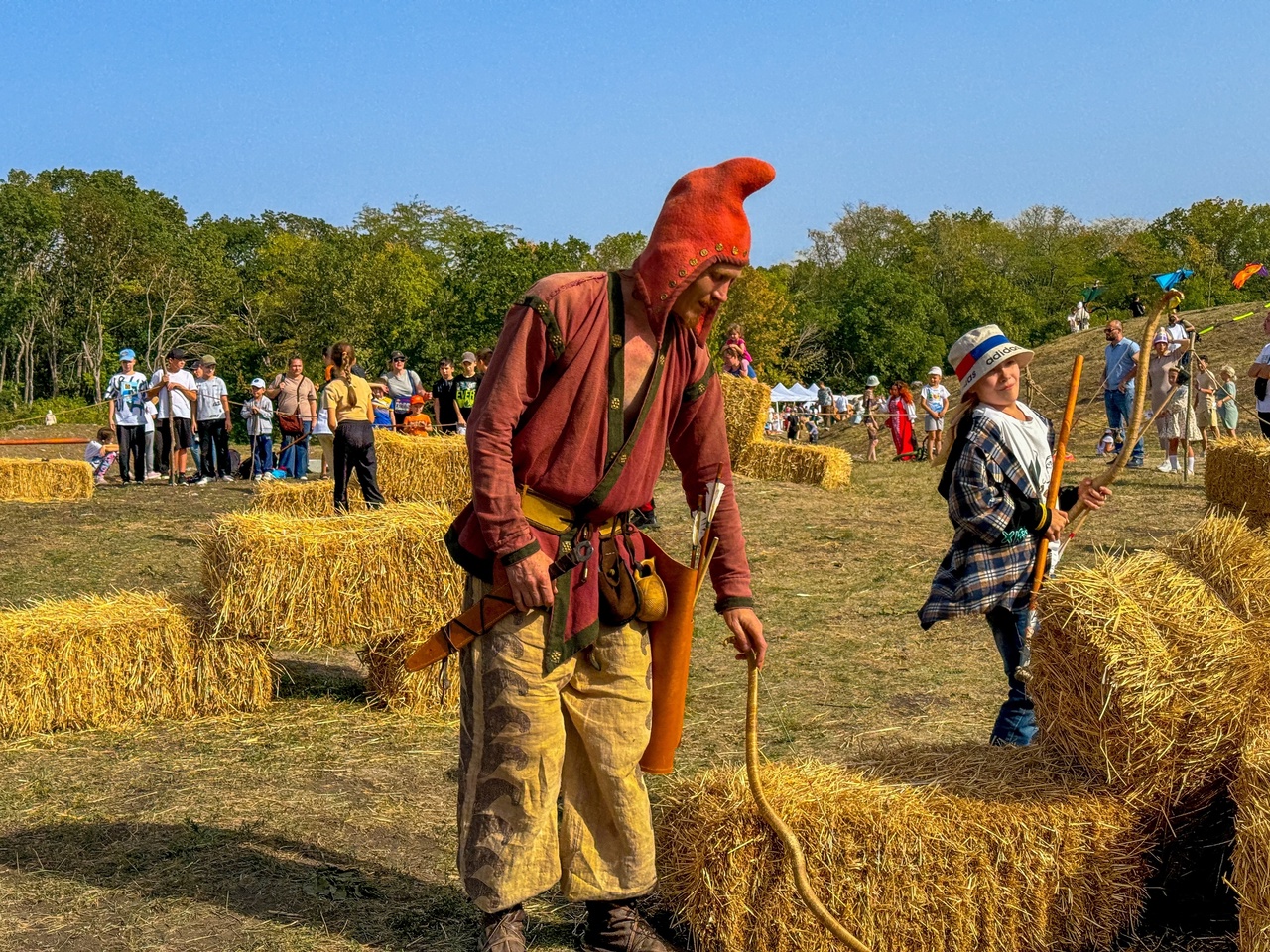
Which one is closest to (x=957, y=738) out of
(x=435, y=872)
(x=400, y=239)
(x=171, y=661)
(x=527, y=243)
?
(x=435, y=872)

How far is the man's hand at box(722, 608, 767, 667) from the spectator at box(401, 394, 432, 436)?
1279 centimetres

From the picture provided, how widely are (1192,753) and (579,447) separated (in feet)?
6.56

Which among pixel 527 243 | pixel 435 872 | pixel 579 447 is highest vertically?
pixel 527 243

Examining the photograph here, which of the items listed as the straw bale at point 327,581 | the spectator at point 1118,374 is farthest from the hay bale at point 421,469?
the spectator at point 1118,374

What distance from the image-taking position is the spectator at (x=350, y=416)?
11289mm

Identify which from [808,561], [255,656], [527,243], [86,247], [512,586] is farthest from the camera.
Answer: [86,247]

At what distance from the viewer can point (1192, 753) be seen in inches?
145

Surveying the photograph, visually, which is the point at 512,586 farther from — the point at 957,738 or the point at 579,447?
the point at 957,738

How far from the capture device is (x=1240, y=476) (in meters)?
11.0

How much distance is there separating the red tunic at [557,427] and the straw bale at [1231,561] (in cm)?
232

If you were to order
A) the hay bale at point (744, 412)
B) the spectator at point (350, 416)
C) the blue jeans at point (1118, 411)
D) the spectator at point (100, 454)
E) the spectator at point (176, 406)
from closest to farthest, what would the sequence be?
1. the spectator at point (350, 416)
2. the spectator at point (176, 406)
3. the spectator at point (100, 454)
4. the blue jeans at point (1118, 411)
5. the hay bale at point (744, 412)

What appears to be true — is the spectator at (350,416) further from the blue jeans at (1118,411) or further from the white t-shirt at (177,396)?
the blue jeans at (1118,411)

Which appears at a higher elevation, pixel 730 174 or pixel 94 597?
pixel 730 174

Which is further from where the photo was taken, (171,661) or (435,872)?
(171,661)
